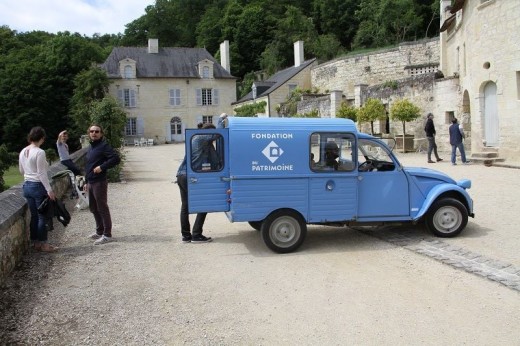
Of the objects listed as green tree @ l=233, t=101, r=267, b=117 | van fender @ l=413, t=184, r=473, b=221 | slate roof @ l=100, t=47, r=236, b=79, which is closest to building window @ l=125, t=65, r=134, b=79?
slate roof @ l=100, t=47, r=236, b=79

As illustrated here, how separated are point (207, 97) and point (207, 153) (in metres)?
50.2

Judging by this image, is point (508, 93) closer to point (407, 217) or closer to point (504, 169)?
point (504, 169)

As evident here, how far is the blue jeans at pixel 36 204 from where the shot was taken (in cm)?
675

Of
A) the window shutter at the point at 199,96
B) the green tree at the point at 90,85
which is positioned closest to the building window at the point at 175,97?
the window shutter at the point at 199,96

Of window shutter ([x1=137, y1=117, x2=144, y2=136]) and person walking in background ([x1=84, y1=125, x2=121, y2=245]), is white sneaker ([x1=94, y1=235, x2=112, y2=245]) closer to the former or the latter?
person walking in background ([x1=84, y1=125, x2=121, y2=245])

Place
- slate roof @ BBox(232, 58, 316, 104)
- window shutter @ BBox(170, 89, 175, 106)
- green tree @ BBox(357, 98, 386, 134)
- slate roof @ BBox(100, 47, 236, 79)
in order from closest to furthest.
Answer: green tree @ BBox(357, 98, 386, 134), slate roof @ BBox(232, 58, 316, 104), slate roof @ BBox(100, 47, 236, 79), window shutter @ BBox(170, 89, 175, 106)

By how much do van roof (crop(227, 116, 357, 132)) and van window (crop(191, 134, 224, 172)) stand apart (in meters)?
0.30

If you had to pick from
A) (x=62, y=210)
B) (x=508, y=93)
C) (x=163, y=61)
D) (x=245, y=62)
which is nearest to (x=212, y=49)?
(x=245, y=62)

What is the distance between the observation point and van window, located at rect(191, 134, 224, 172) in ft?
22.2

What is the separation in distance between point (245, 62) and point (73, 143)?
90.5ft

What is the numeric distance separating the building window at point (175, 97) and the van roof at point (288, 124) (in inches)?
1928

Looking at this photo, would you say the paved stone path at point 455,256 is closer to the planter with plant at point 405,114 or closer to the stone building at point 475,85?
the stone building at point 475,85

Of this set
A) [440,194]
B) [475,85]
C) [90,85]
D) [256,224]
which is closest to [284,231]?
[256,224]

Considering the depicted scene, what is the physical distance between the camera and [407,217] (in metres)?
7.23
